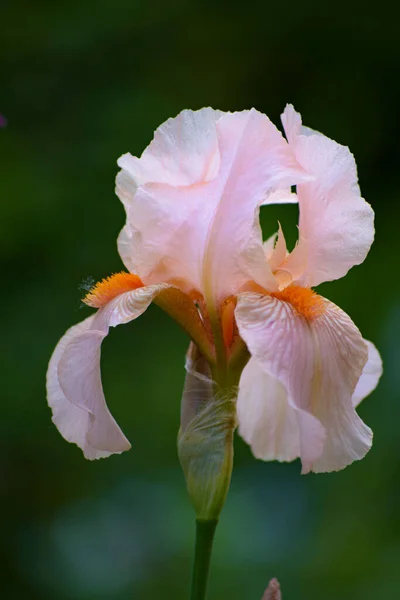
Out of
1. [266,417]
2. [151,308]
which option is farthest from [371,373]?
[151,308]

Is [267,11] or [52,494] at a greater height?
[267,11]

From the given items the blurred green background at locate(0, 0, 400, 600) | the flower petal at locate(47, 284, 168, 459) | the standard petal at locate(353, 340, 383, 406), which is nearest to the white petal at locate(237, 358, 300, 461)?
the standard petal at locate(353, 340, 383, 406)

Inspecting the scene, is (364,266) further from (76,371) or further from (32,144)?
(76,371)

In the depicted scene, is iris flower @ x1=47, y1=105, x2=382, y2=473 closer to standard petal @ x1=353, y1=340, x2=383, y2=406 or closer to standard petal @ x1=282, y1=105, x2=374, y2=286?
standard petal @ x1=282, y1=105, x2=374, y2=286

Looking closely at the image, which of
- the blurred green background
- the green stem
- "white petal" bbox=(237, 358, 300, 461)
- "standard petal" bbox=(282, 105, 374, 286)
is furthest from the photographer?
the blurred green background

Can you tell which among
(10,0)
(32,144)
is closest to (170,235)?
(32,144)

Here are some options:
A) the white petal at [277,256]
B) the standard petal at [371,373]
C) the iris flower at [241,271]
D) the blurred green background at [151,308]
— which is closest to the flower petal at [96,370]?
the iris flower at [241,271]

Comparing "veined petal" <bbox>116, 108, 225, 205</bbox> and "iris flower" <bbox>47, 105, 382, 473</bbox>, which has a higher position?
"veined petal" <bbox>116, 108, 225, 205</bbox>
